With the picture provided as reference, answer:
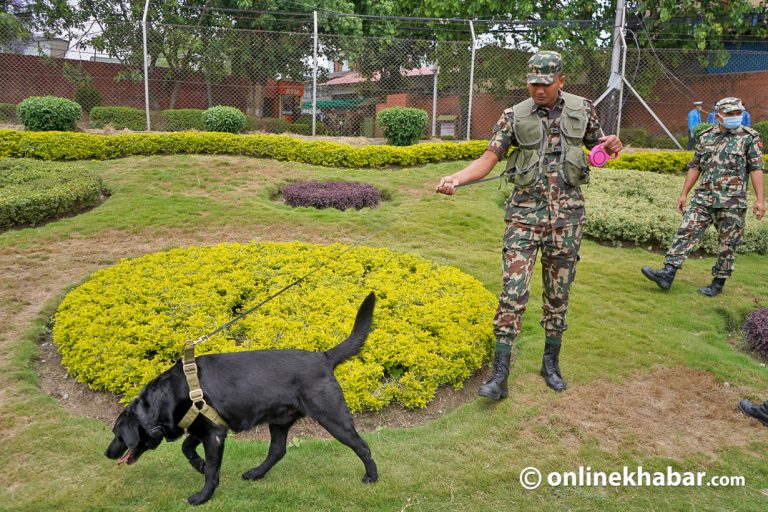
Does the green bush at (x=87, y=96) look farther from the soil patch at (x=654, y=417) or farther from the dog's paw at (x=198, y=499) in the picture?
the soil patch at (x=654, y=417)

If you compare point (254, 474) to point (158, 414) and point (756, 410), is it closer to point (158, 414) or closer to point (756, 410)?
point (158, 414)

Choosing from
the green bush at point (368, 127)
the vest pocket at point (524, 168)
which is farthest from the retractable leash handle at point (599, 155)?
the green bush at point (368, 127)

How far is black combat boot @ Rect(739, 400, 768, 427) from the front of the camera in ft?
13.3

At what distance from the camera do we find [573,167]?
4.03 metres

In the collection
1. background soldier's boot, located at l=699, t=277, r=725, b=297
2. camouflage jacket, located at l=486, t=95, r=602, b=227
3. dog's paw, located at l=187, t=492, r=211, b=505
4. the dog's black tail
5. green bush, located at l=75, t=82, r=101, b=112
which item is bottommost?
dog's paw, located at l=187, t=492, r=211, b=505

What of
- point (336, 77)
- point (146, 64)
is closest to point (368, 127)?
point (336, 77)

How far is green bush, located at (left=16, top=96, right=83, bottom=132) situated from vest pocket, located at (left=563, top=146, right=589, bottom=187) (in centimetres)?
1157

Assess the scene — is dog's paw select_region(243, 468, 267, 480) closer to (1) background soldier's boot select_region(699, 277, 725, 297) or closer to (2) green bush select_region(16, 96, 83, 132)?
(1) background soldier's boot select_region(699, 277, 725, 297)

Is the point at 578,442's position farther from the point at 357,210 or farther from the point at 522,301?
the point at 357,210

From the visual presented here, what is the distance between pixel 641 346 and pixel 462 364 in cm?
192

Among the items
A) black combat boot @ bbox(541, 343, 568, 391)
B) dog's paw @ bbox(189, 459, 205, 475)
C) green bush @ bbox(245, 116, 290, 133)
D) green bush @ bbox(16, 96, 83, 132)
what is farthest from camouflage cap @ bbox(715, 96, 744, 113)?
green bush @ bbox(16, 96, 83, 132)

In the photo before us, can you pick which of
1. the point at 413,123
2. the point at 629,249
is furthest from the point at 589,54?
the point at 629,249

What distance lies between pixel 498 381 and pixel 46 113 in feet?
38.3

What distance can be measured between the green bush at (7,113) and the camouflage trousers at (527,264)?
13.0 metres
